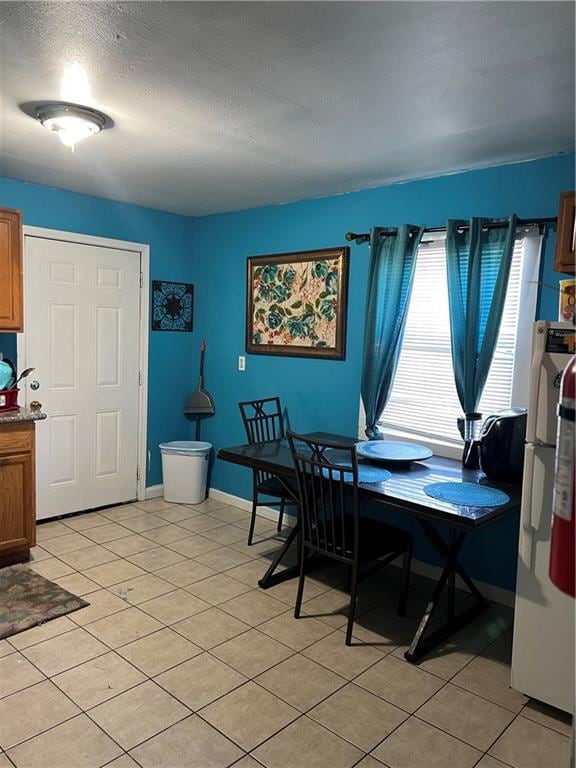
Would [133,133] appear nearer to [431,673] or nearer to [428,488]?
[428,488]

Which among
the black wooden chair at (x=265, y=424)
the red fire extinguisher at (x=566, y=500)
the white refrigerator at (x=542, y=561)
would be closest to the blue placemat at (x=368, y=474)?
the white refrigerator at (x=542, y=561)

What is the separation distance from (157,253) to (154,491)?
6.41ft

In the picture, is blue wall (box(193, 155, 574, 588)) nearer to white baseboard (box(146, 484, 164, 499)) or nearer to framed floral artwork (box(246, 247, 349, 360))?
framed floral artwork (box(246, 247, 349, 360))

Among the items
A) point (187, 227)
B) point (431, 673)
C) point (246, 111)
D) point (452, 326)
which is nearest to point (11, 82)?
point (246, 111)

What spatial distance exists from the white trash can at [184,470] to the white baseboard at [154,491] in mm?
133

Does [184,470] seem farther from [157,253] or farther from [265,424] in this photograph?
[157,253]

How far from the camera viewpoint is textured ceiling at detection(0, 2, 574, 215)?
5.53ft

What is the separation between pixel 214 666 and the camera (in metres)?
2.45

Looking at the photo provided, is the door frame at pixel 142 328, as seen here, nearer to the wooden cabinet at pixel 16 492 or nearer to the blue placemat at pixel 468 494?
the wooden cabinet at pixel 16 492

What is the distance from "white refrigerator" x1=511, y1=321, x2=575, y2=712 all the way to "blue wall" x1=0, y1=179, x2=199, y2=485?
3.21 m

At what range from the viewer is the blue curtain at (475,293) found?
294cm

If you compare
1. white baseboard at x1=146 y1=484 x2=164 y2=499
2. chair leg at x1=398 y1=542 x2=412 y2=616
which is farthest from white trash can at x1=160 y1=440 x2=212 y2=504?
chair leg at x1=398 y1=542 x2=412 y2=616

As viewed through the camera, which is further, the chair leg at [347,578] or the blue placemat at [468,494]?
the chair leg at [347,578]

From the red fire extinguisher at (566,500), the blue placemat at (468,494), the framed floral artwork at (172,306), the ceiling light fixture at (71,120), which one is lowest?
the blue placemat at (468,494)
